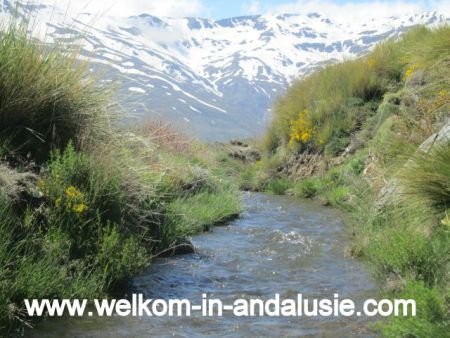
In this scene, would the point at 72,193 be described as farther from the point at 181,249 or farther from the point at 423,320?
the point at 423,320

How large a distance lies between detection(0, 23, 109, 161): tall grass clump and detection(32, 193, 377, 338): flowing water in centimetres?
169

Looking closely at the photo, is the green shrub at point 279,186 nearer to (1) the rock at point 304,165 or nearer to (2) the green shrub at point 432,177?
(1) the rock at point 304,165

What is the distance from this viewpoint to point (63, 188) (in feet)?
18.6

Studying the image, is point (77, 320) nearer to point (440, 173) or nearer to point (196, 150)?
point (440, 173)

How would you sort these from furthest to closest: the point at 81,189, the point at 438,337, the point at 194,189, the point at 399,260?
1. the point at 194,189
2. the point at 81,189
3. the point at 399,260
4. the point at 438,337

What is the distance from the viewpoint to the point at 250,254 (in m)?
8.05

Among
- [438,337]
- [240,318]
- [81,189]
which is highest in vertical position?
[81,189]

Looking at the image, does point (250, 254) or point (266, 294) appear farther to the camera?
point (250, 254)

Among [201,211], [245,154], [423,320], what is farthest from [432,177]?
[245,154]

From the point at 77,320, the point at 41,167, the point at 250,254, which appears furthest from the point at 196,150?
the point at 77,320

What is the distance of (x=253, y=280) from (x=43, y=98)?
9.40 ft

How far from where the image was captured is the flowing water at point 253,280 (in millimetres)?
4863

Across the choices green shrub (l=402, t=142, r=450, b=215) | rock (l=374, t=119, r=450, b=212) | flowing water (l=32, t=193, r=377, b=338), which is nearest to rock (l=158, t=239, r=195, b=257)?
flowing water (l=32, t=193, r=377, b=338)

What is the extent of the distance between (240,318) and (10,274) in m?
1.90
